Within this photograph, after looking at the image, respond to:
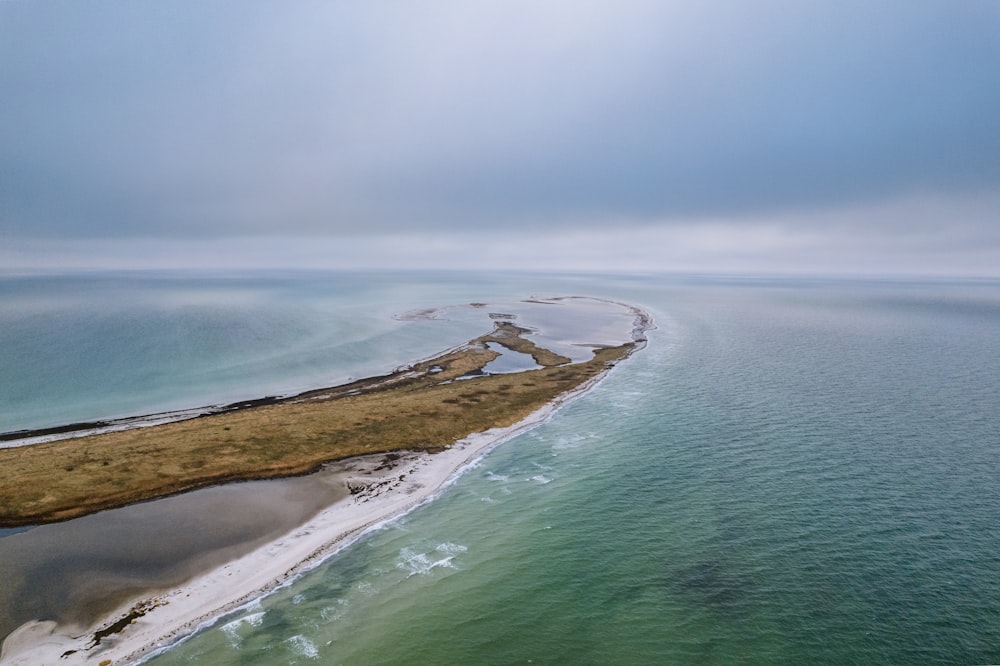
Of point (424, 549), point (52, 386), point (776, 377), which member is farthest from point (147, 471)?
point (776, 377)

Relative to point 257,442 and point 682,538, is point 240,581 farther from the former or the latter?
point 682,538

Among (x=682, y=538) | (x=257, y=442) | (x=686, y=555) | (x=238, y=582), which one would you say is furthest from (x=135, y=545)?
(x=682, y=538)

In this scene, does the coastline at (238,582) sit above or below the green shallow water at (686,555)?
below

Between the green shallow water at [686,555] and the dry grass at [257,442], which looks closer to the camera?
the green shallow water at [686,555]

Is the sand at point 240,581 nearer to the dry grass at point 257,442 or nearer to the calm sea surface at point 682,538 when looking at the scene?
the calm sea surface at point 682,538

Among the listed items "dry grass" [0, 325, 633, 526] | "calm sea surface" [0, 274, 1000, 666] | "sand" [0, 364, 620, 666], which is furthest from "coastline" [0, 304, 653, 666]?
"dry grass" [0, 325, 633, 526]

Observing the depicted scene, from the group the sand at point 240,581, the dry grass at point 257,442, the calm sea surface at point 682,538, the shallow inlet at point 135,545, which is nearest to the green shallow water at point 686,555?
the calm sea surface at point 682,538
